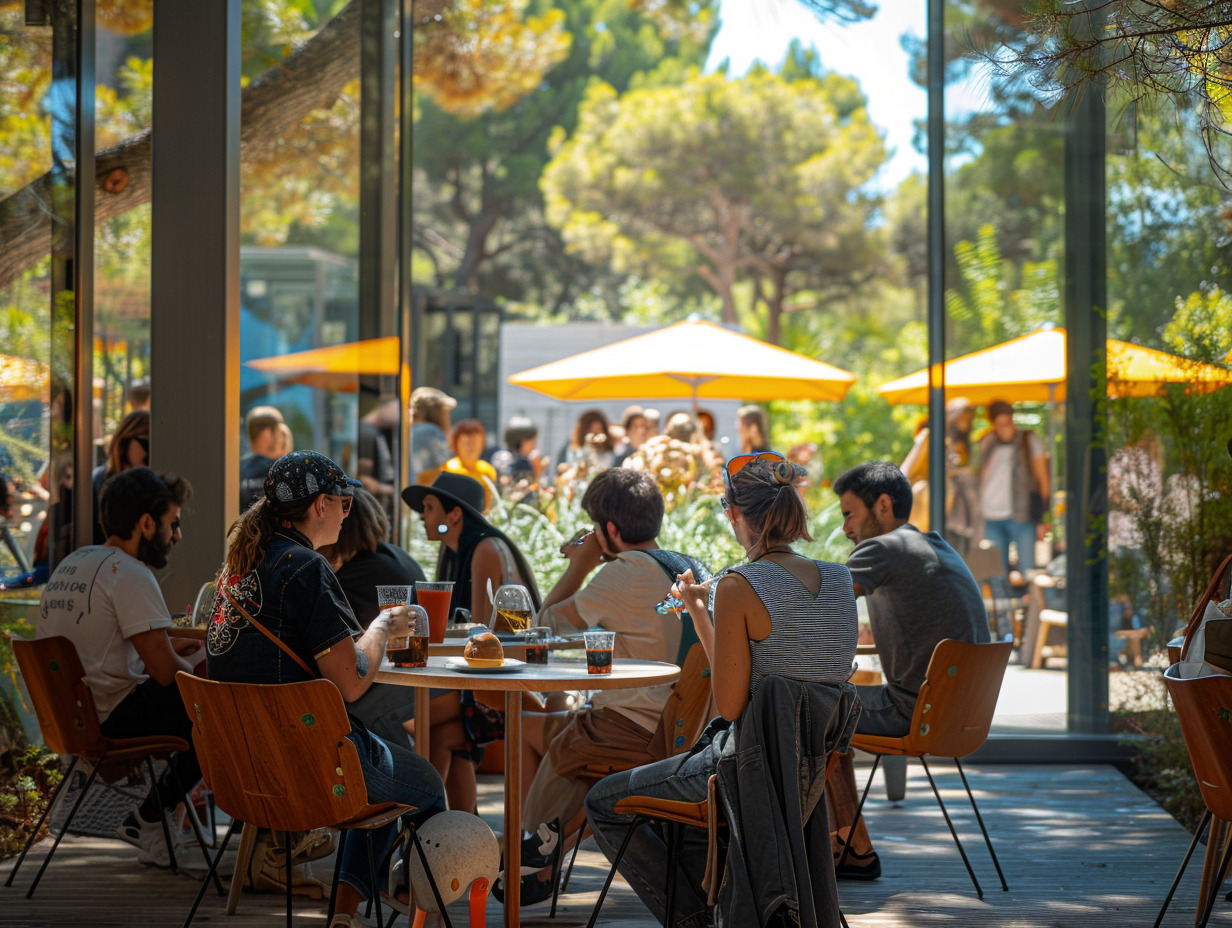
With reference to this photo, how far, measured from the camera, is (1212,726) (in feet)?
9.65

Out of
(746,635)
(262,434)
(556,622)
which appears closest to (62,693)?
(556,622)

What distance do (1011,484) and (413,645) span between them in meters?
3.96

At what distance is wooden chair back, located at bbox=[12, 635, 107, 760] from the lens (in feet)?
12.0

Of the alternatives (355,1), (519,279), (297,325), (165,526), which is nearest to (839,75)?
(519,279)

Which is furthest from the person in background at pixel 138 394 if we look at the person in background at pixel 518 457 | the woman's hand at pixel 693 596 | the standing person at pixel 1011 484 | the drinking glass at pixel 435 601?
the woman's hand at pixel 693 596

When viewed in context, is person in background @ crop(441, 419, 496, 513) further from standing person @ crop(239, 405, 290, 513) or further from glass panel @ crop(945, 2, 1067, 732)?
glass panel @ crop(945, 2, 1067, 732)

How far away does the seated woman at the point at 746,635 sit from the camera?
2.80 metres

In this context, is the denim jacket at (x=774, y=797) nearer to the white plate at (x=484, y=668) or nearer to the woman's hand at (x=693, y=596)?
the woman's hand at (x=693, y=596)

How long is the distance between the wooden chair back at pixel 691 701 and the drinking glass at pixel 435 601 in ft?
2.33

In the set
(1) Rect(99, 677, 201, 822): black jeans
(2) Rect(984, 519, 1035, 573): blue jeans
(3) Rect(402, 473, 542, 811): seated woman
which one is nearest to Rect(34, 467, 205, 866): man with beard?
(1) Rect(99, 677, 201, 822): black jeans

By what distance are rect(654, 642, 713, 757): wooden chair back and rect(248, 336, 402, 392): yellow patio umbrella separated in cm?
406

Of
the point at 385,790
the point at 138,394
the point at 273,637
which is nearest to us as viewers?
the point at 273,637

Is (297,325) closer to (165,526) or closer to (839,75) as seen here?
(165,526)

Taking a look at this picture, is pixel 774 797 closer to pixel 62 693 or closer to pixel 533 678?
pixel 533 678
